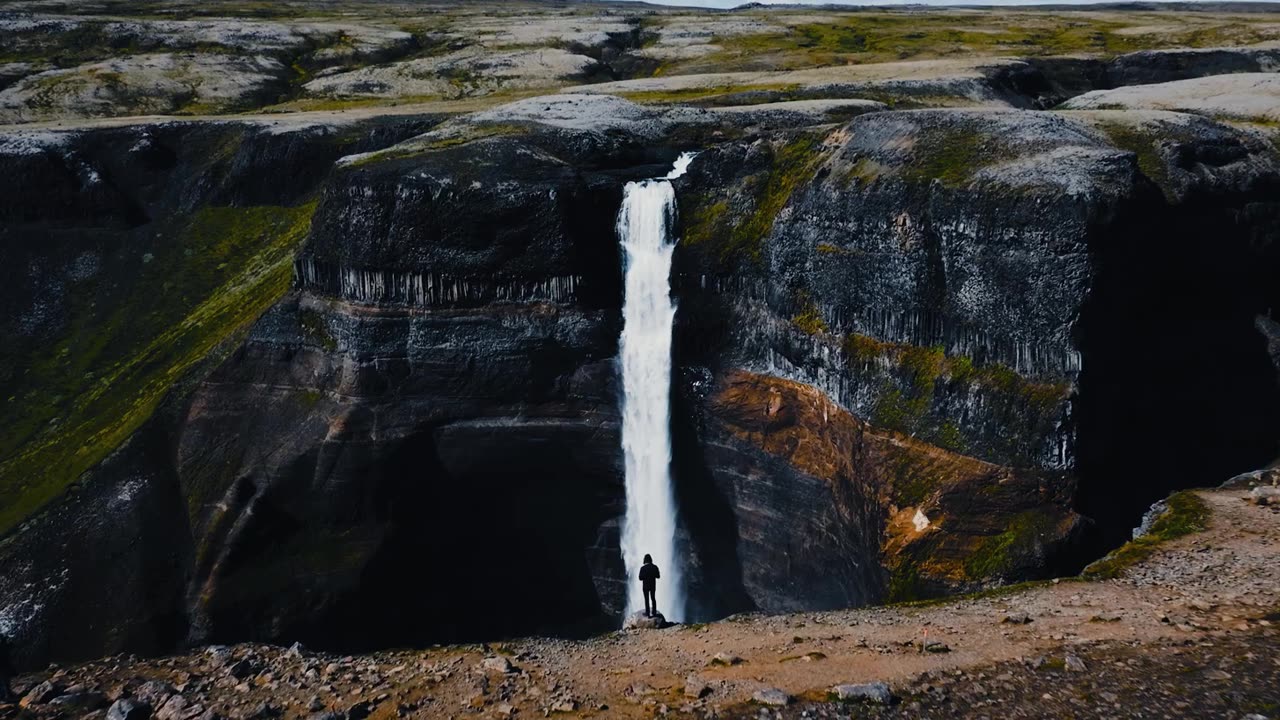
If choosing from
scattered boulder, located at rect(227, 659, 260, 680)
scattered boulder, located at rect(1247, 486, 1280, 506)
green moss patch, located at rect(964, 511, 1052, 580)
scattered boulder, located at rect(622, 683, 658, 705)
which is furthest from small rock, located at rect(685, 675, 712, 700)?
scattered boulder, located at rect(1247, 486, 1280, 506)

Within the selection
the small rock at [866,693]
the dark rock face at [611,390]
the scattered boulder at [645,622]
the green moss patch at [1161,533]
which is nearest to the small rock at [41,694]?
the dark rock face at [611,390]

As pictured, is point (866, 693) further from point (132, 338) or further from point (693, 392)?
point (132, 338)

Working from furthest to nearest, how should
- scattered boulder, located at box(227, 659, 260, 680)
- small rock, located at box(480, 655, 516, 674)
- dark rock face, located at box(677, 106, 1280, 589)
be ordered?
dark rock face, located at box(677, 106, 1280, 589)
scattered boulder, located at box(227, 659, 260, 680)
small rock, located at box(480, 655, 516, 674)

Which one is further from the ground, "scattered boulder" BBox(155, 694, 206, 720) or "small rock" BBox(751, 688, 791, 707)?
"small rock" BBox(751, 688, 791, 707)

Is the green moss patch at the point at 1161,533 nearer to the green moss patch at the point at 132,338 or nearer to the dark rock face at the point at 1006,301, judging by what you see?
the dark rock face at the point at 1006,301

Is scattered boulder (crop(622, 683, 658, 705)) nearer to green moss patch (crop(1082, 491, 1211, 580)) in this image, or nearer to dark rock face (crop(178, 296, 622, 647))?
green moss patch (crop(1082, 491, 1211, 580))

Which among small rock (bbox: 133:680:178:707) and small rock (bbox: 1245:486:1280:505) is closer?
small rock (bbox: 133:680:178:707)

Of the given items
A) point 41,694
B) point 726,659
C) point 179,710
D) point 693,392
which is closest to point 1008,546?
point 726,659
